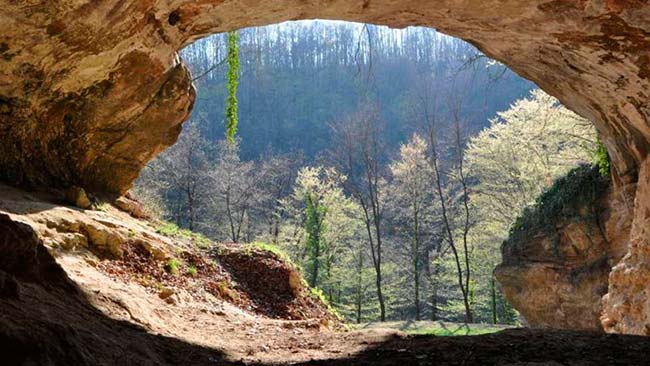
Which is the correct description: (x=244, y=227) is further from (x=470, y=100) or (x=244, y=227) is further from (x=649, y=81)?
(x=470, y=100)

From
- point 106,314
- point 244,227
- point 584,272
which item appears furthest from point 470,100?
point 106,314

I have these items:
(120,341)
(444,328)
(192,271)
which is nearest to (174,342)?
(120,341)

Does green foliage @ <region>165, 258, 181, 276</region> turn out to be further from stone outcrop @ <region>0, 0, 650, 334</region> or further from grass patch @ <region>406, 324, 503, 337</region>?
grass patch @ <region>406, 324, 503, 337</region>

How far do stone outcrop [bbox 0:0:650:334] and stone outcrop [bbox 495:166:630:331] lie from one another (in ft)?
19.8

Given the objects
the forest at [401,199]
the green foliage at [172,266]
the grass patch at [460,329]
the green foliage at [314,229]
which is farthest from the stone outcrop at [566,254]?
the green foliage at [314,229]

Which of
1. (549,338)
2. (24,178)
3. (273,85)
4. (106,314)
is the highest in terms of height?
(273,85)

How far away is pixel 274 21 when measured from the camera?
7148 millimetres

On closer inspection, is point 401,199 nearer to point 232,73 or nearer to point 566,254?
point 566,254

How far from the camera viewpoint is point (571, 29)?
19.9ft

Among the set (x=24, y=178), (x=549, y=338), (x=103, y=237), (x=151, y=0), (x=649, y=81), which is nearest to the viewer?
(x=549, y=338)

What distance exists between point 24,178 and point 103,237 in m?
2.29

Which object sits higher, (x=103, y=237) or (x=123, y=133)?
(x=123, y=133)

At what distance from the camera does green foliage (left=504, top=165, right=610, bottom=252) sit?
14.2 m

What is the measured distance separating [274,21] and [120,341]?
16.6ft
